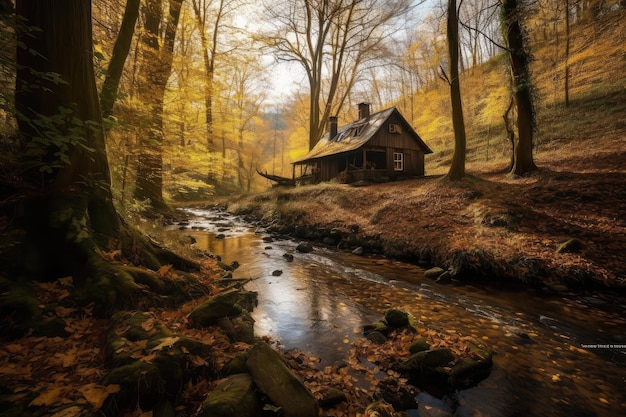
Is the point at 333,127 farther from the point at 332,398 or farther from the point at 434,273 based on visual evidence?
the point at 332,398

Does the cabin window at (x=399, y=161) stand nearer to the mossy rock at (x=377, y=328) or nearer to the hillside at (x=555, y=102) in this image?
the hillside at (x=555, y=102)

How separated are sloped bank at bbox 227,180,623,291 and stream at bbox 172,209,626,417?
2.03 feet

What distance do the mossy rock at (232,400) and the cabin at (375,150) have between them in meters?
19.2

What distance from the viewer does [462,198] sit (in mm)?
12078

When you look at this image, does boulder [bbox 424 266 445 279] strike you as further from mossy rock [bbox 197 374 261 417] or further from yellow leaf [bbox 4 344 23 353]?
yellow leaf [bbox 4 344 23 353]

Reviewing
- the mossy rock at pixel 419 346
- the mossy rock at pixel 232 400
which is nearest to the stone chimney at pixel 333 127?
the mossy rock at pixel 419 346

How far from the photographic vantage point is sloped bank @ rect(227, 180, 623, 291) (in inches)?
284

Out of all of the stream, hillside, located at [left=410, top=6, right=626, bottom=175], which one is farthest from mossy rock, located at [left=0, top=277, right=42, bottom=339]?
hillside, located at [left=410, top=6, right=626, bottom=175]

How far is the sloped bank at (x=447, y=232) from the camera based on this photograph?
722 centimetres

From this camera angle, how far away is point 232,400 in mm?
2400

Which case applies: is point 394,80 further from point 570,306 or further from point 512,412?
point 512,412

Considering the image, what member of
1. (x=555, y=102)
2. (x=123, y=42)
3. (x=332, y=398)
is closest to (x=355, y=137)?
Answer: (x=123, y=42)

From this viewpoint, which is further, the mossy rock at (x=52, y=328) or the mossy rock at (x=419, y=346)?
the mossy rock at (x=419, y=346)

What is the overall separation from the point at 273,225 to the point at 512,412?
13.5 metres
